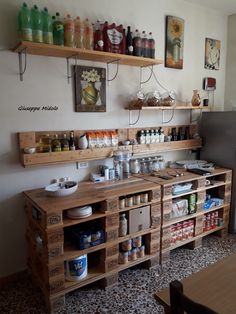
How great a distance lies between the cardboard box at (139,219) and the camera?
2195mm

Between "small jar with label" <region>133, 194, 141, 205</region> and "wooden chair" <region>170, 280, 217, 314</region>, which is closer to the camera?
"wooden chair" <region>170, 280, 217, 314</region>

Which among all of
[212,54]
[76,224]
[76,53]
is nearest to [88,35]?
[76,53]

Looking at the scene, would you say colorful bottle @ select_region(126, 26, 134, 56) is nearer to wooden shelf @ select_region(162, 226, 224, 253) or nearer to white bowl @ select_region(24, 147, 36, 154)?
white bowl @ select_region(24, 147, 36, 154)

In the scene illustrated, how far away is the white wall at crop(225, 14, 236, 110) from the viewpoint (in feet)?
10.9

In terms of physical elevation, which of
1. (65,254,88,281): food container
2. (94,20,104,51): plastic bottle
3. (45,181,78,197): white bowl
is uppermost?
(94,20,104,51): plastic bottle

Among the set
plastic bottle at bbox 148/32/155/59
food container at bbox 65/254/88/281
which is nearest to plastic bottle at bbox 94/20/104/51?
plastic bottle at bbox 148/32/155/59

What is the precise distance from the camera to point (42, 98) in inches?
85.1

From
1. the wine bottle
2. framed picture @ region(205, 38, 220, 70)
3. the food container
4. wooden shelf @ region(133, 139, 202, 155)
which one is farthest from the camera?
framed picture @ region(205, 38, 220, 70)

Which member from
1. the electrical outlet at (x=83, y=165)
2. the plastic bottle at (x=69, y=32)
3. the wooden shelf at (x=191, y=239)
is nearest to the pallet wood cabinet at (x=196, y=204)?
the wooden shelf at (x=191, y=239)

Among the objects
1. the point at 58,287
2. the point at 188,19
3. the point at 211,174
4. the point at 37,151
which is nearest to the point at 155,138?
the point at 211,174

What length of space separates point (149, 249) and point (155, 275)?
0.22m

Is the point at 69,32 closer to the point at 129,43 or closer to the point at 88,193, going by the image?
the point at 129,43

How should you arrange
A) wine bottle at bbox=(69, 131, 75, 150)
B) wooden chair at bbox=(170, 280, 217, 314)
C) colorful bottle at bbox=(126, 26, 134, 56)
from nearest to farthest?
wooden chair at bbox=(170, 280, 217, 314)
wine bottle at bbox=(69, 131, 75, 150)
colorful bottle at bbox=(126, 26, 134, 56)

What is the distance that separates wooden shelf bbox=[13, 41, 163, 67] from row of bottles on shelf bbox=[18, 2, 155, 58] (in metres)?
0.06
